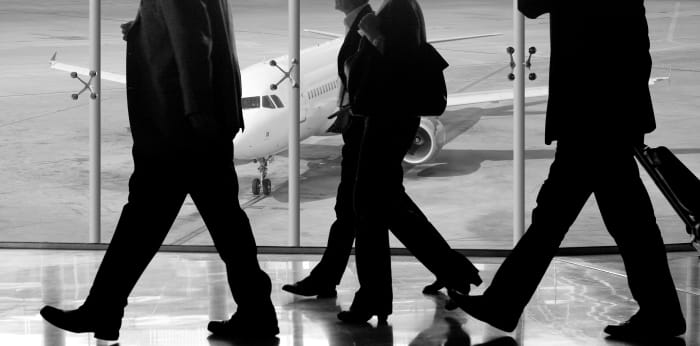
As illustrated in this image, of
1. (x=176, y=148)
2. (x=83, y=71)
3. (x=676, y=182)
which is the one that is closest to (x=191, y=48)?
(x=176, y=148)

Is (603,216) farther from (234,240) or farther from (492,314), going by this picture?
(234,240)

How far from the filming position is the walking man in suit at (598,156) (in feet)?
15.1

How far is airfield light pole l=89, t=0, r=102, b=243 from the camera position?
23.5 feet

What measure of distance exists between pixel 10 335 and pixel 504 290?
1.72 meters

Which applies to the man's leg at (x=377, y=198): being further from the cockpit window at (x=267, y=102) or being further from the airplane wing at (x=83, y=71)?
the cockpit window at (x=267, y=102)

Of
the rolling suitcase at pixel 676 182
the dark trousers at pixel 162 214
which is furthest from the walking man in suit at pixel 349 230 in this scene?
the rolling suitcase at pixel 676 182

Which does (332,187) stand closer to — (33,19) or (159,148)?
(33,19)

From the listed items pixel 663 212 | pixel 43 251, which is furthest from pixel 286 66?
pixel 663 212

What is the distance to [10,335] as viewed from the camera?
4.79 meters

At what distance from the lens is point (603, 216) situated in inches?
183

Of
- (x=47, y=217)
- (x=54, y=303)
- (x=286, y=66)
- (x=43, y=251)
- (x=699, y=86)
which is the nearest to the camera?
(x=54, y=303)

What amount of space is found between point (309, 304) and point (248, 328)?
702 mm

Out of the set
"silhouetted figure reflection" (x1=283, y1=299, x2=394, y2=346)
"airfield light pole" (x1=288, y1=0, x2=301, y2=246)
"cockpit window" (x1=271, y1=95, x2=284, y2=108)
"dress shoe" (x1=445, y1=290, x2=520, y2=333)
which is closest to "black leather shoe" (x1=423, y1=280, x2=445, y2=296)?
"silhouetted figure reflection" (x1=283, y1=299, x2=394, y2=346)

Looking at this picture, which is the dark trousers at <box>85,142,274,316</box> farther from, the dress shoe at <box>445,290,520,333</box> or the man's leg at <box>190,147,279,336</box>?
the dress shoe at <box>445,290,520,333</box>
